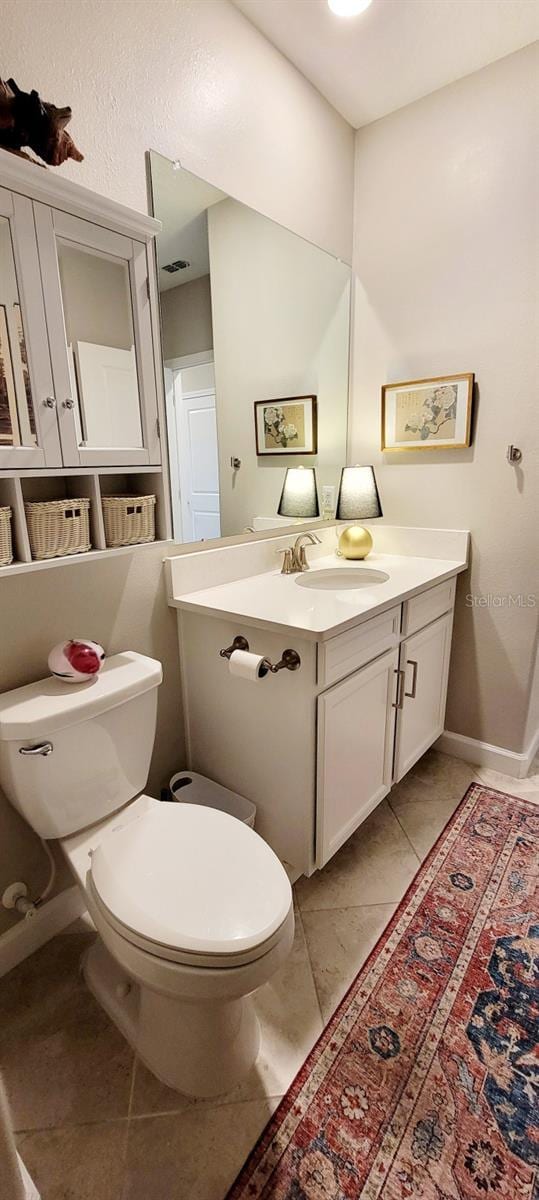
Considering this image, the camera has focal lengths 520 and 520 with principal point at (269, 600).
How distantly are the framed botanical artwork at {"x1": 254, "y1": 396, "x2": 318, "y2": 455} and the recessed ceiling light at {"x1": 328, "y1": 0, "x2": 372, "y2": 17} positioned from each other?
1.02 metres

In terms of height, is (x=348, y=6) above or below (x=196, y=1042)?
above

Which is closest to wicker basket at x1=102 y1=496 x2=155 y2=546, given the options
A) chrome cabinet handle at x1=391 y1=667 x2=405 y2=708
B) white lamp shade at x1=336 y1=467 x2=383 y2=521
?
chrome cabinet handle at x1=391 y1=667 x2=405 y2=708

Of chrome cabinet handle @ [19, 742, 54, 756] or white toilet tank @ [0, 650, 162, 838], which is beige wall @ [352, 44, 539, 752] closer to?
white toilet tank @ [0, 650, 162, 838]

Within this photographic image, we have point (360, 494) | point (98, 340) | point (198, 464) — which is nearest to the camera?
point (98, 340)

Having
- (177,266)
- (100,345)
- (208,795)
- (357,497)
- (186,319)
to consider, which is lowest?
(208,795)

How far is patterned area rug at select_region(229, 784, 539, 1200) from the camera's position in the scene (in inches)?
37.2

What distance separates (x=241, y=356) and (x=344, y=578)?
0.86 metres

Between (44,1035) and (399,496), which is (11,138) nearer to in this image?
(399,496)

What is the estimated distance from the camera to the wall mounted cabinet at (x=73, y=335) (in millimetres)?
945

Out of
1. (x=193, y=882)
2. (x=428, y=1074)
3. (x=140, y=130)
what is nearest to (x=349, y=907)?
(x=428, y=1074)

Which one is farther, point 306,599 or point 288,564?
Result: point 288,564

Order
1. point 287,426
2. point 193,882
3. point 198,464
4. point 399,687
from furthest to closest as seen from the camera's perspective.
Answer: point 287,426 → point 399,687 → point 198,464 → point 193,882

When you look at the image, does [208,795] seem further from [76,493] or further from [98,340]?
[98,340]

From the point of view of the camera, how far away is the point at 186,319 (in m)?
1.49
